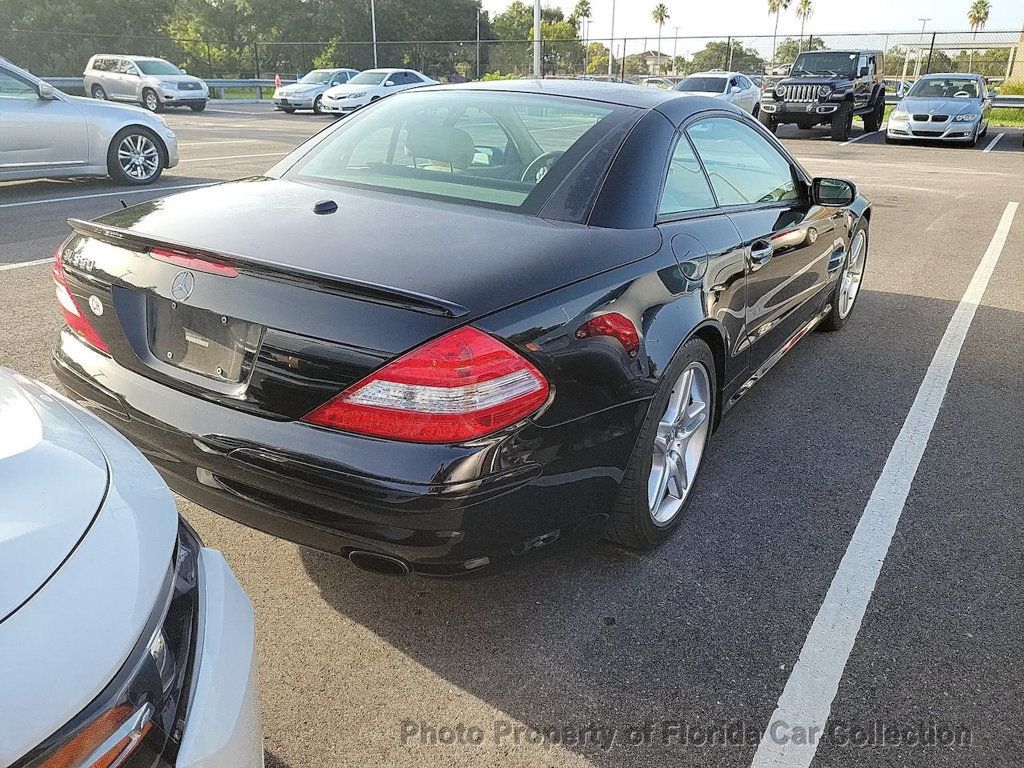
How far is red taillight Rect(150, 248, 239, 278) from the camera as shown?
2.20m

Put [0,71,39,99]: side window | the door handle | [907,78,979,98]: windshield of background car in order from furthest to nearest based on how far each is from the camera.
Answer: [907,78,979,98]: windshield of background car, [0,71,39,99]: side window, the door handle

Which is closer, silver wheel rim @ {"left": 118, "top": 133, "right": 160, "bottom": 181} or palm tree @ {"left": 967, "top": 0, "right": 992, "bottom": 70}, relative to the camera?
silver wheel rim @ {"left": 118, "top": 133, "right": 160, "bottom": 181}

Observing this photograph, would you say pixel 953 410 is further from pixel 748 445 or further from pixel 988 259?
pixel 988 259

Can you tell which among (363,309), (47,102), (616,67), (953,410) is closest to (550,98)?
(363,309)

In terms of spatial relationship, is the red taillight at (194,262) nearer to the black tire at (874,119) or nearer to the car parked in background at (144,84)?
the black tire at (874,119)

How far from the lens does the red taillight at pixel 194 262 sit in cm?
220

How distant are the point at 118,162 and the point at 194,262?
8.84m

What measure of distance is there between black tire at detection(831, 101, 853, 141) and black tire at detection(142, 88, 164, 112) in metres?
19.9

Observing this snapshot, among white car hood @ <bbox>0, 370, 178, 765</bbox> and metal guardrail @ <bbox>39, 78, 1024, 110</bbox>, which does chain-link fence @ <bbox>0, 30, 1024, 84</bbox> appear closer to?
metal guardrail @ <bbox>39, 78, 1024, 110</bbox>

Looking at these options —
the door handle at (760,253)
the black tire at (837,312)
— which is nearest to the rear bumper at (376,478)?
the door handle at (760,253)

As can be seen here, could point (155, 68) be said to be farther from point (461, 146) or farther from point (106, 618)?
point (106, 618)

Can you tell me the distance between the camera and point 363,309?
2.05 m

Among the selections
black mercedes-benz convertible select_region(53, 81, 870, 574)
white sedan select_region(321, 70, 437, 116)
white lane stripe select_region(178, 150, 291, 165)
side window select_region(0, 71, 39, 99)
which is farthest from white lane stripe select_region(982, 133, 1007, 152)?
black mercedes-benz convertible select_region(53, 81, 870, 574)

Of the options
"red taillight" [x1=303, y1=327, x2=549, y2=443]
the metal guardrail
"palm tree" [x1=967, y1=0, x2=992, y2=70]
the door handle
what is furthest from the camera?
"palm tree" [x1=967, y1=0, x2=992, y2=70]
